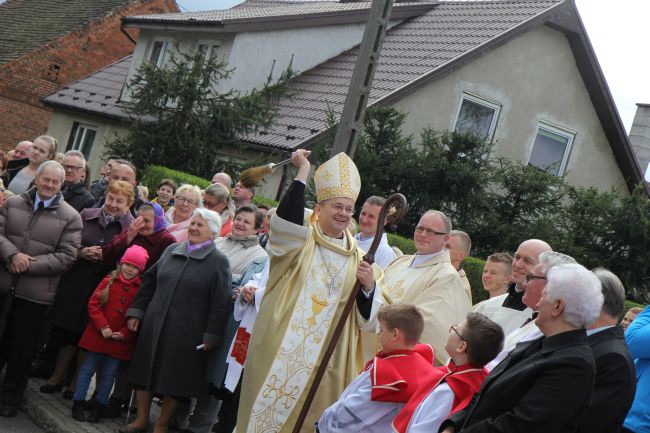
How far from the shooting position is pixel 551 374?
13.6ft

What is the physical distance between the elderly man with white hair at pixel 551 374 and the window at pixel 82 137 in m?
24.2

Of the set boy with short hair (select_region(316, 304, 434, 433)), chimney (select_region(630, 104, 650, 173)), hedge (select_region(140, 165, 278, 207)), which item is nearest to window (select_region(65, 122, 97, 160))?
hedge (select_region(140, 165, 278, 207))

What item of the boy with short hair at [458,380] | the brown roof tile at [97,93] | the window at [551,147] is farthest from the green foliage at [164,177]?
the boy with short hair at [458,380]

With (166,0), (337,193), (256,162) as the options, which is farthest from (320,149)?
(166,0)

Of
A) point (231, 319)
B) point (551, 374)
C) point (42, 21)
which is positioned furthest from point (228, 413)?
point (42, 21)

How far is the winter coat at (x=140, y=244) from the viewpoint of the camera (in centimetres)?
855

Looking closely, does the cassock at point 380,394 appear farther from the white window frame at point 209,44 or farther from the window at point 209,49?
the window at point 209,49

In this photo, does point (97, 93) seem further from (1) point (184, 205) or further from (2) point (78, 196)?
(1) point (184, 205)

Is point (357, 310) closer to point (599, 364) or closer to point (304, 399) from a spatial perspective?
point (304, 399)

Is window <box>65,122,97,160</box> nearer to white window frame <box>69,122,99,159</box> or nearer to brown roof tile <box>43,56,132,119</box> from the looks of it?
white window frame <box>69,122,99,159</box>

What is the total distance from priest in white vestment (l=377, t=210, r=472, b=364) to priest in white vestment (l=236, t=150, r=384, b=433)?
0.43m

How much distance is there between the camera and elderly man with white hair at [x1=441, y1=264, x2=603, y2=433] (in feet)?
13.4

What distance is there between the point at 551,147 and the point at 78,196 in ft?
49.3

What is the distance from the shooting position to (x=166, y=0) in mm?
35750
